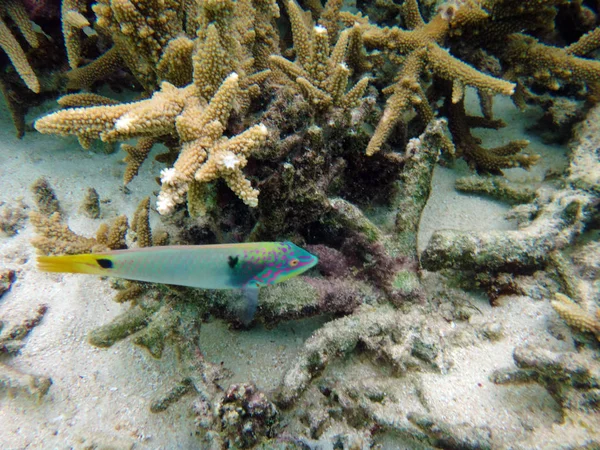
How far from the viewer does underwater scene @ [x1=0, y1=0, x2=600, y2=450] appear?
2607 mm

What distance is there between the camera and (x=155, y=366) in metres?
3.25

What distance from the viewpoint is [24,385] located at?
2883mm

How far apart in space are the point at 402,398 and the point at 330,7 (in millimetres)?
4890

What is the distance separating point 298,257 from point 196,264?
683mm

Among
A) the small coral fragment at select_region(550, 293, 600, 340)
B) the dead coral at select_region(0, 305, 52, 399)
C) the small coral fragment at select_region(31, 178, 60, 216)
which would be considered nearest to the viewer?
the small coral fragment at select_region(550, 293, 600, 340)

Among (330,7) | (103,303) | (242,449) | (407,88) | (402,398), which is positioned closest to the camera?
(242,449)

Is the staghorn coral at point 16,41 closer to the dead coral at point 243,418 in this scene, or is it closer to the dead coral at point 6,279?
the dead coral at point 6,279

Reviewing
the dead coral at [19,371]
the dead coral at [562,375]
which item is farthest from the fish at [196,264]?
the dead coral at [562,375]

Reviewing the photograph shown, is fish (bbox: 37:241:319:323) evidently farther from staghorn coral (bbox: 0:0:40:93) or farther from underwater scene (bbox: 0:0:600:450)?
staghorn coral (bbox: 0:0:40:93)

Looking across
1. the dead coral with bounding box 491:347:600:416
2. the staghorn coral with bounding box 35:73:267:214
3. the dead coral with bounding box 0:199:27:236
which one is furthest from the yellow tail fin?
the dead coral with bounding box 491:347:600:416

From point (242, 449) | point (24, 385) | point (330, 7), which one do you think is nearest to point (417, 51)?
point (330, 7)

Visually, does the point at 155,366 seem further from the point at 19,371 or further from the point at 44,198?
the point at 44,198

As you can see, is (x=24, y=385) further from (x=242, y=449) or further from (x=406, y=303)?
(x=406, y=303)

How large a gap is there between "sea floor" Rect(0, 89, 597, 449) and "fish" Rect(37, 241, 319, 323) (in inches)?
56.0
